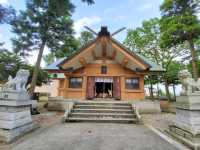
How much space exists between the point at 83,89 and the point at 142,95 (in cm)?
504

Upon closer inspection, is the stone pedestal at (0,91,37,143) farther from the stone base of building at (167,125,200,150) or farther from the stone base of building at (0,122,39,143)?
the stone base of building at (167,125,200,150)

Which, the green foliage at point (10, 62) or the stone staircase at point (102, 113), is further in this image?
the green foliage at point (10, 62)

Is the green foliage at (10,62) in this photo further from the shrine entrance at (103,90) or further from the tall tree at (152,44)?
the tall tree at (152,44)

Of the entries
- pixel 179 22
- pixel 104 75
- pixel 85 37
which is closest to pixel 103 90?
pixel 104 75

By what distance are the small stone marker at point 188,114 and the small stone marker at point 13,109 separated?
5.03 meters

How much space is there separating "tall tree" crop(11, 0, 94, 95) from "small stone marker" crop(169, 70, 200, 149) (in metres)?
11.3

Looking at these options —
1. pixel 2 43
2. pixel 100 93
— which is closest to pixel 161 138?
pixel 100 93

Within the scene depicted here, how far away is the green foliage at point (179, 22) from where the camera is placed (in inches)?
556

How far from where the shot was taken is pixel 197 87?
4.62 meters

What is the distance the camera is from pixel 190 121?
14.1ft

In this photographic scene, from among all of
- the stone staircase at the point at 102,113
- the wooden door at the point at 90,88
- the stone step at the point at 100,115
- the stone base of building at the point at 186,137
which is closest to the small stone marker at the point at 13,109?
the stone staircase at the point at 102,113

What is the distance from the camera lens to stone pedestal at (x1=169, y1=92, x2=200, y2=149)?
4086 mm

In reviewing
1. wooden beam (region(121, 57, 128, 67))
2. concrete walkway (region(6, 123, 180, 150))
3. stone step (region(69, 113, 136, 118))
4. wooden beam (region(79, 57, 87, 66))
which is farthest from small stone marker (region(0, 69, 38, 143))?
wooden beam (region(121, 57, 128, 67))

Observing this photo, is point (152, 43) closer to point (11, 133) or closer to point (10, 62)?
point (10, 62)
